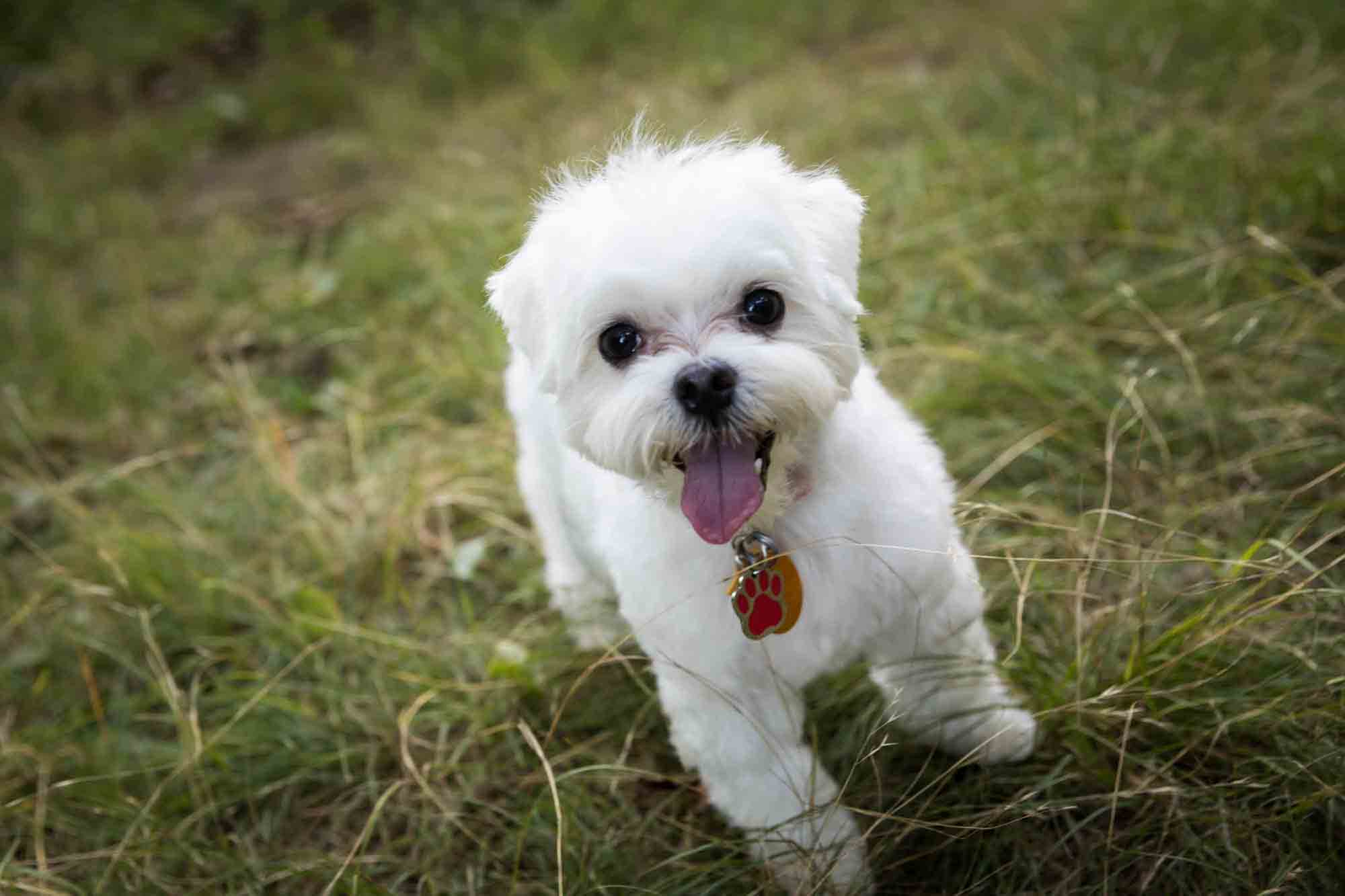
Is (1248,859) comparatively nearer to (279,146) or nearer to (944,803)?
(944,803)

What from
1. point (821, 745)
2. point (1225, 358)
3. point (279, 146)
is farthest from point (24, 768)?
point (279, 146)

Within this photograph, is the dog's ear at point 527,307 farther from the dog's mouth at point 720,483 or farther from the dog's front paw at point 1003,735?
the dog's front paw at point 1003,735

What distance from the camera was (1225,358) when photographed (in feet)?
9.70

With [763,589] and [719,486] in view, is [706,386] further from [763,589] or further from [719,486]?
[763,589]

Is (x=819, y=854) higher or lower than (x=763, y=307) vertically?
lower

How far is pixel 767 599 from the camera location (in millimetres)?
1905

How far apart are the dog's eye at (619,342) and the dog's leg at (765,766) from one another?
0.61 meters

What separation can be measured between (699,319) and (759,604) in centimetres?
52

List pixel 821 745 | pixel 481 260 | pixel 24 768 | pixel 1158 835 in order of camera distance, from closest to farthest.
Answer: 1. pixel 1158 835
2. pixel 821 745
3. pixel 24 768
4. pixel 481 260

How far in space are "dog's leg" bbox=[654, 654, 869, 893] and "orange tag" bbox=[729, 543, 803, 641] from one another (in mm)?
161

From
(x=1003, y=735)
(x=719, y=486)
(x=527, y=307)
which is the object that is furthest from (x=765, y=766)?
(x=527, y=307)

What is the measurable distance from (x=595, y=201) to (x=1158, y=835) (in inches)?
61.6

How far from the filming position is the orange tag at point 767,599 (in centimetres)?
189

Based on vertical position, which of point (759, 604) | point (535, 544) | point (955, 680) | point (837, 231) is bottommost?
point (535, 544)
